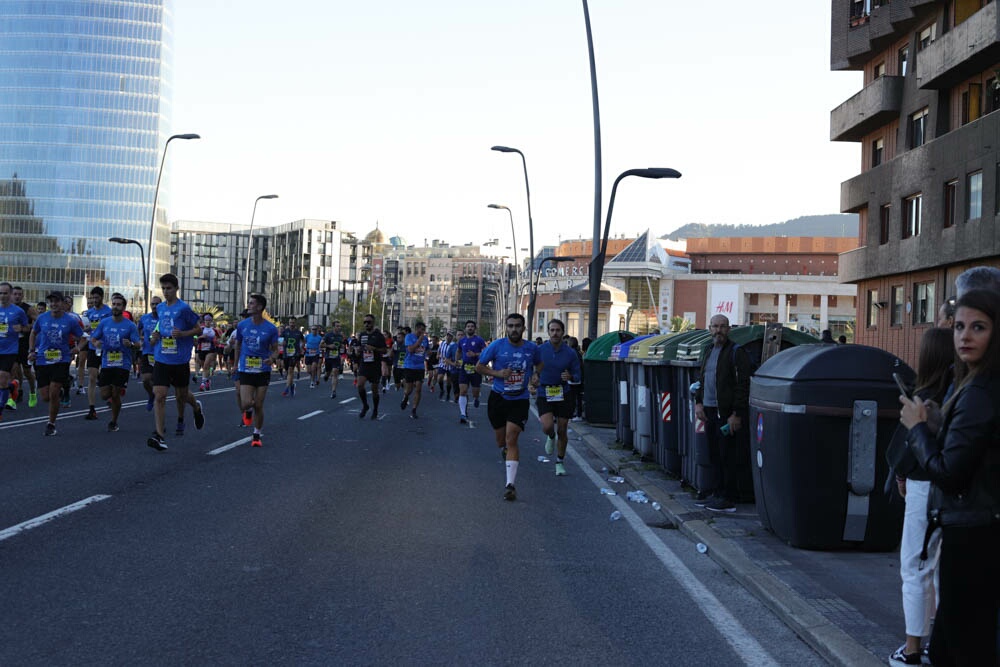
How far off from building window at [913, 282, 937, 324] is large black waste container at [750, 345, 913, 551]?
2717cm

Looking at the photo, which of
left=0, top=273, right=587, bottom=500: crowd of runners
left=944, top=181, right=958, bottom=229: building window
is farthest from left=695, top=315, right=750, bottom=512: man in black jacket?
left=944, top=181, right=958, bottom=229: building window

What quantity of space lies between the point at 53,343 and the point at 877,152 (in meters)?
31.7

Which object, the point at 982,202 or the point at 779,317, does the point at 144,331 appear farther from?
the point at 779,317

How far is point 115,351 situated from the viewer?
15.6 metres

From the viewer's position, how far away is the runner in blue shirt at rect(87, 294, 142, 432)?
614 inches

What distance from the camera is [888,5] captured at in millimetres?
36562

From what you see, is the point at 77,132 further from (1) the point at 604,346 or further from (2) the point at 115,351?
(2) the point at 115,351

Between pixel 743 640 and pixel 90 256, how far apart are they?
468 feet

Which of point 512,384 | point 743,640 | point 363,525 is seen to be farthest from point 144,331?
point 743,640

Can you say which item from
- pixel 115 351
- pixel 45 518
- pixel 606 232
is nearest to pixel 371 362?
pixel 606 232

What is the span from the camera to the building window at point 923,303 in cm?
3381

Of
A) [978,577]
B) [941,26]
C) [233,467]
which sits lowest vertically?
[233,467]

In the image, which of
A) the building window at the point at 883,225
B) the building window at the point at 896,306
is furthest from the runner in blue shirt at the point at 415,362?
the building window at the point at 883,225

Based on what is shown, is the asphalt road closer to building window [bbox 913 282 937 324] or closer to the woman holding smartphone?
the woman holding smartphone
